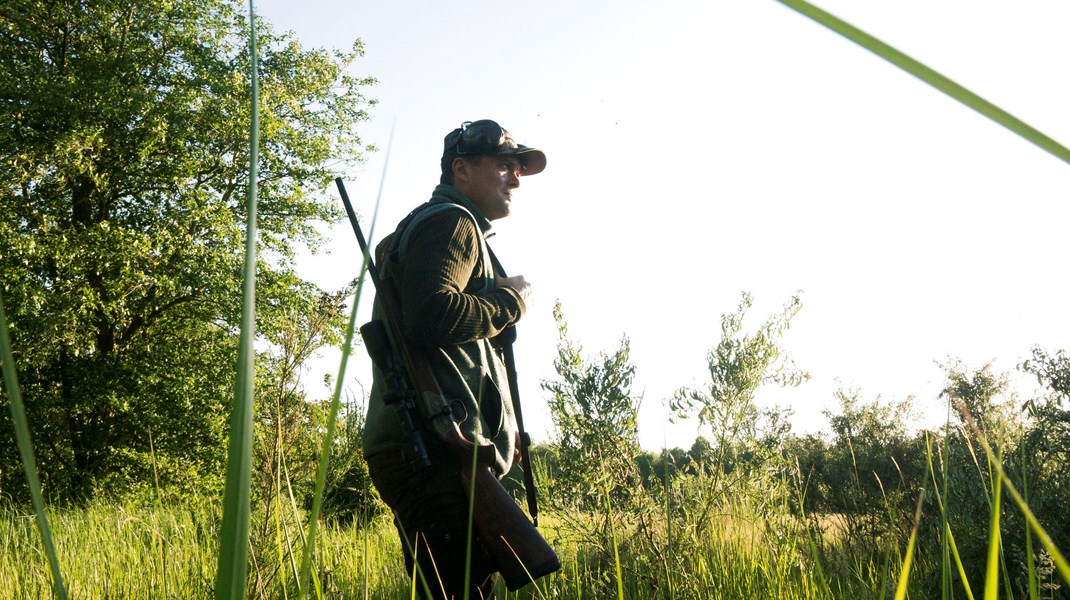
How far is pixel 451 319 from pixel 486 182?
2.69 feet

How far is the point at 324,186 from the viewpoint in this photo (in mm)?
19688

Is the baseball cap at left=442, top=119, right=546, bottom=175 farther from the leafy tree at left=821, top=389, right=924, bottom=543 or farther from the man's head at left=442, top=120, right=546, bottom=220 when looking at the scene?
the leafy tree at left=821, top=389, right=924, bottom=543

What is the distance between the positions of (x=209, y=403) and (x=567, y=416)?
1419 cm

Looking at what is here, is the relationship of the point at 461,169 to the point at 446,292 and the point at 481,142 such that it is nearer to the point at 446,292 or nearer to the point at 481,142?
the point at 481,142

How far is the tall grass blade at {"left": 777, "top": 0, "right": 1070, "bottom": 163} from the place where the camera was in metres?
0.29

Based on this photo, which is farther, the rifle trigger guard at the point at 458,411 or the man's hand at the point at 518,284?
the man's hand at the point at 518,284

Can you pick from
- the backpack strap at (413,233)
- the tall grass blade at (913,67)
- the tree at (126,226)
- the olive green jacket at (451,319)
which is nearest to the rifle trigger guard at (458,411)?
the olive green jacket at (451,319)

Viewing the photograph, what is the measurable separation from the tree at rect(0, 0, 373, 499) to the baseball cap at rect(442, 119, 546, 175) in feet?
42.2

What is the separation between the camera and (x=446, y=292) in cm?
262

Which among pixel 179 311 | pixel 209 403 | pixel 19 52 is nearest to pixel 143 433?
pixel 209 403

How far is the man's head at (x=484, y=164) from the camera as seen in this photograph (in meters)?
3.19

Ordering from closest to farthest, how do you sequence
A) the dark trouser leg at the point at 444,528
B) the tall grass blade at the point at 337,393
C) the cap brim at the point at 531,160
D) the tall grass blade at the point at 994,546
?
the tall grass blade at the point at 337,393 < the tall grass blade at the point at 994,546 < the dark trouser leg at the point at 444,528 < the cap brim at the point at 531,160

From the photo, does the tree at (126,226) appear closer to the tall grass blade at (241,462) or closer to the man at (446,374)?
the man at (446,374)

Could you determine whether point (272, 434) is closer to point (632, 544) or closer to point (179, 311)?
point (632, 544)
